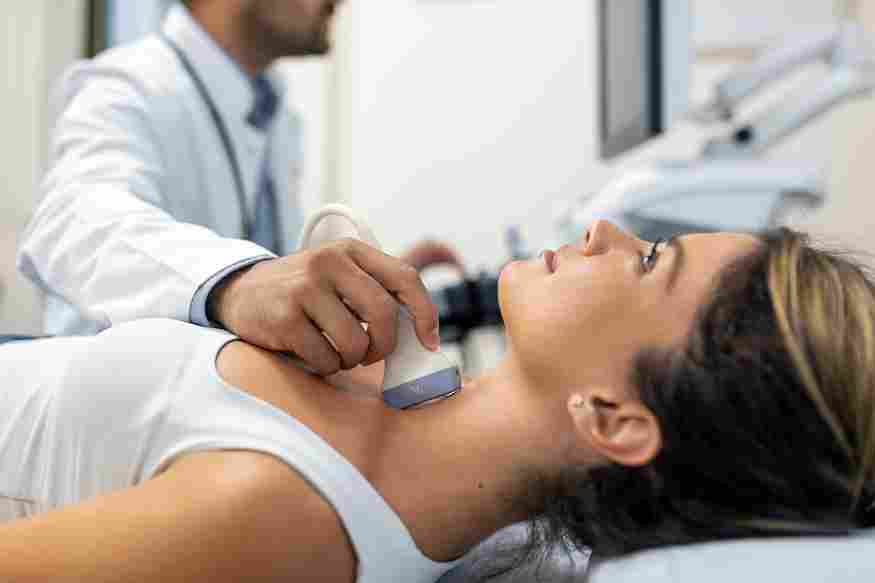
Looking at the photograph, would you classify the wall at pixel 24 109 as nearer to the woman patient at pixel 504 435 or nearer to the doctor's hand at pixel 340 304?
the woman patient at pixel 504 435

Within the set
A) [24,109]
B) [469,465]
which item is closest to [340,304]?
[469,465]

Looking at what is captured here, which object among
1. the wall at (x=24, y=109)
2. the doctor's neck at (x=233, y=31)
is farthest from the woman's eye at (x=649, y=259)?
the wall at (x=24, y=109)

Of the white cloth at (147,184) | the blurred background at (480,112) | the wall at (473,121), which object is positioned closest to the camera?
the white cloth at (147,184)

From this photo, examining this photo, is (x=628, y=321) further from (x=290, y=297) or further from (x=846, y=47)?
(x=846, y=47)

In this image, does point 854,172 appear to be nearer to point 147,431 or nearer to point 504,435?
point 504,435

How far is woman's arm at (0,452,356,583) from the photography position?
1.77 feet

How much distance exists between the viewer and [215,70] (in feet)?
4.83

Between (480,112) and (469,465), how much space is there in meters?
2.13

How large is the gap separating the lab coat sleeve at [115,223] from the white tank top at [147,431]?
95 millimetres

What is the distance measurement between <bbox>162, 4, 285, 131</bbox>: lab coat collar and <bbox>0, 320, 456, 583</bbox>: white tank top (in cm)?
79

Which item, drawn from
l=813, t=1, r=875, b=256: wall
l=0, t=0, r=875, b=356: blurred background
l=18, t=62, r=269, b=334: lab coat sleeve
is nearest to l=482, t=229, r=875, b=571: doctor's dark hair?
l=18, t=62, r=269, b=334: lab coat sleeve

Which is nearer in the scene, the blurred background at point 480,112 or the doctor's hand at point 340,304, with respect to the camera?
the doctor's hand at point 340,304

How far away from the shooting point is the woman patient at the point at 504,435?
582 mm

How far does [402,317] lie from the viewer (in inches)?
27.6
